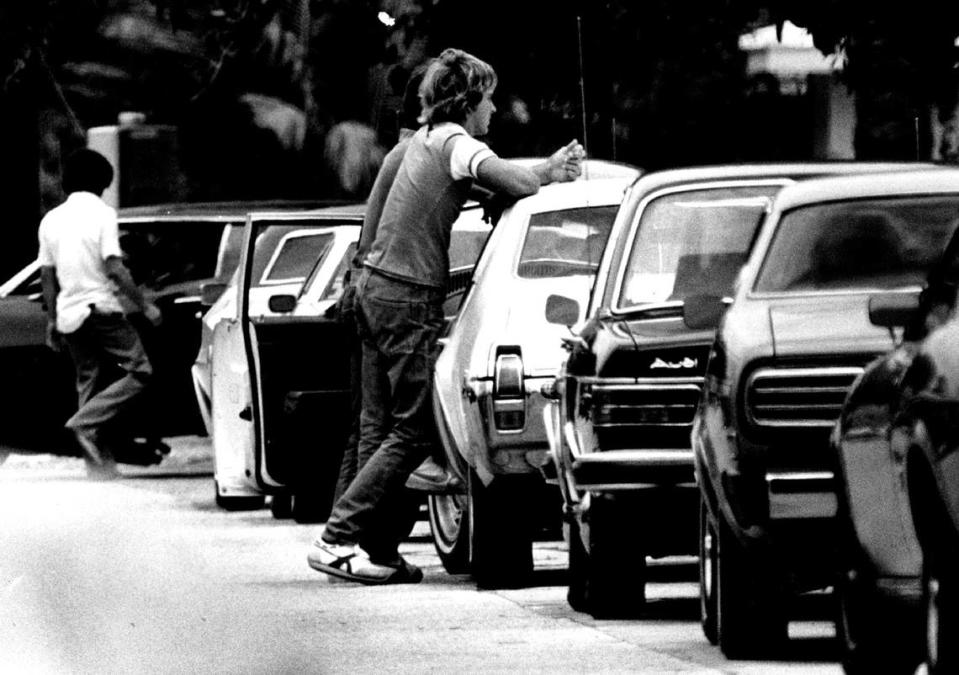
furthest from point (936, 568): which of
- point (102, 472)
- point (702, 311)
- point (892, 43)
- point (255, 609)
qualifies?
point (102, 472)

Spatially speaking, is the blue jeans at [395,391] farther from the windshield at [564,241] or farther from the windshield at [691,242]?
the windshield at [691,242]

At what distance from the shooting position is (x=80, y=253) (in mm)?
18859

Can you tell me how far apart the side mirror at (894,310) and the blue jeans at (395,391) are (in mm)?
4455

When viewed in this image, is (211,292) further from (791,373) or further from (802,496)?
(802,496)

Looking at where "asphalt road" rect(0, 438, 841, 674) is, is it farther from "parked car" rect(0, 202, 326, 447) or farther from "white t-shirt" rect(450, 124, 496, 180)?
"parked car" rect(0, 202, 326, 447)

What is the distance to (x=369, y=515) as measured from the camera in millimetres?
11836

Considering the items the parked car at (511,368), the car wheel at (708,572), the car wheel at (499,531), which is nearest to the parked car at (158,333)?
the parked car at (511,368)

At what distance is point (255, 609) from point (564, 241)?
6168 mm

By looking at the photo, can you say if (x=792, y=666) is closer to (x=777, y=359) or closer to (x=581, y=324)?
(x=777, y=359)

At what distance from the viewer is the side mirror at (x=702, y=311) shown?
9.59m

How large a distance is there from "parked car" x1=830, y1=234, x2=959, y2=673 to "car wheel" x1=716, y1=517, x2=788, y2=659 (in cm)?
102

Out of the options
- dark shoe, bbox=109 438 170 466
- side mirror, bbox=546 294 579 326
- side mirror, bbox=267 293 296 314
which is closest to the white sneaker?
side mirror, bbox=546 294 579 326

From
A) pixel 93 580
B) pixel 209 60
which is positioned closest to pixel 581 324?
pixel 93 580

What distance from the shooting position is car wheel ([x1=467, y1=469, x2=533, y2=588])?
11.6 metres
